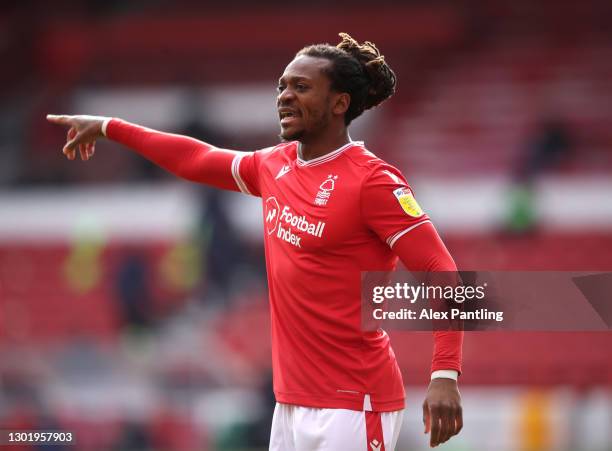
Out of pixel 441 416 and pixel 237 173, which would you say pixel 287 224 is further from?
pixel 441 416

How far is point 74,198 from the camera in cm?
1366

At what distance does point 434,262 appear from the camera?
345cm

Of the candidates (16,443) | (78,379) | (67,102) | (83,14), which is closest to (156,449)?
(78,379)

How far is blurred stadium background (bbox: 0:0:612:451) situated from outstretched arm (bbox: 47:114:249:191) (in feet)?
12.9

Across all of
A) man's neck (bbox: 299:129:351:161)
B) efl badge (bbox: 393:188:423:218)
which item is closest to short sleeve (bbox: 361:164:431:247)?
efl badge (bbox: 393:188:423:218)

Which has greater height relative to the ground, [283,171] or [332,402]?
[283,171]

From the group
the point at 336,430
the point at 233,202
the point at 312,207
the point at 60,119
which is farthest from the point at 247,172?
the point at 233,202

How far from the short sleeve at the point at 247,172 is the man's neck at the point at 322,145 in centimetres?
27

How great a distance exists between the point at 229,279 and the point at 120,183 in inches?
113

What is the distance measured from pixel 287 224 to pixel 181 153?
65 cm

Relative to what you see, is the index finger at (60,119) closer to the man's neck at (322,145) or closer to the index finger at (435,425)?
the man's neck at (322,145)

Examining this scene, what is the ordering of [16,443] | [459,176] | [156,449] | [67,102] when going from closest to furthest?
[16,443] < [156,449] < [459,176] < [67,102]

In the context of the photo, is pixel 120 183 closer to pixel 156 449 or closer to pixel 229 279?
pixel 229 279

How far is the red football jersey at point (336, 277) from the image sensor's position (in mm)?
3508
